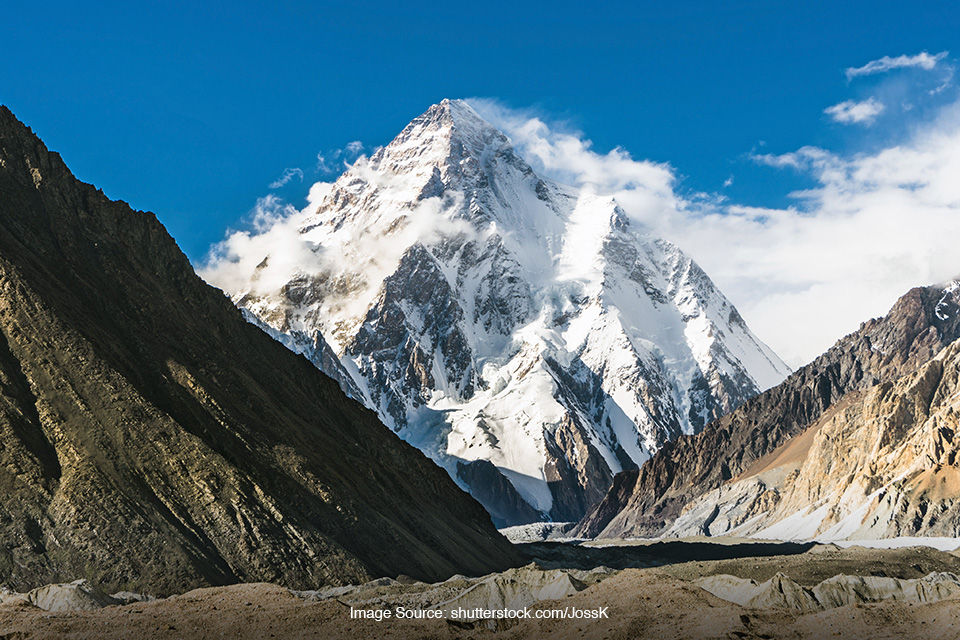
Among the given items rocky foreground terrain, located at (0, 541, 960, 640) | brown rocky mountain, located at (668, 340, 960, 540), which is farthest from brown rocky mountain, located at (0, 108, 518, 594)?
brown rocky mountain, located at (668, 340, 960, 540)

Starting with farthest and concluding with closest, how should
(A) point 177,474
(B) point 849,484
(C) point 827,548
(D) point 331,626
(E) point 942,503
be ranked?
(B) point 849,484, (E) point 942,503, (C) point 827,548, (A) point 177,474, (D) point 331,626

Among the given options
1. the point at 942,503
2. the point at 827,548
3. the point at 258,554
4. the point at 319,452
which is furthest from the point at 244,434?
the point at 942,503

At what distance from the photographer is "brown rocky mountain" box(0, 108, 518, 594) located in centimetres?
6894

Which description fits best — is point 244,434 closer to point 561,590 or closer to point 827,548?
point 561,590

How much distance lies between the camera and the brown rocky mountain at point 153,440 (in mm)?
68938

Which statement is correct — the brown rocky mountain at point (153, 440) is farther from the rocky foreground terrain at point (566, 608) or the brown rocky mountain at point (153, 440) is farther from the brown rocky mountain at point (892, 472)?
the brown rocky mountain at point (892, 472)

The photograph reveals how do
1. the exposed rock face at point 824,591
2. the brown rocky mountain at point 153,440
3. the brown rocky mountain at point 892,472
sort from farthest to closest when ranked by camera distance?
the brown rocky mountain at point 892,472 < the brown rocky mountain at point 153,440 < the exposed rock face at point 824,591

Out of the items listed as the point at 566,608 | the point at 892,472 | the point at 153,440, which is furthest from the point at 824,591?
the point at 892,472

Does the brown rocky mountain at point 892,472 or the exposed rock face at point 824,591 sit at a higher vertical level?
the brown rocky mountain at point 892,472

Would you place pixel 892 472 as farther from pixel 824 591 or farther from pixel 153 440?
pixel 153 440

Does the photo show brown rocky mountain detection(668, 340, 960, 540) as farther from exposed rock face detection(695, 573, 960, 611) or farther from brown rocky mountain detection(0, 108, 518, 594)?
exposed rock face detection(695, 573, 960, 611)

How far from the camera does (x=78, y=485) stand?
70938 millimetres

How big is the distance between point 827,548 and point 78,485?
3543 inches

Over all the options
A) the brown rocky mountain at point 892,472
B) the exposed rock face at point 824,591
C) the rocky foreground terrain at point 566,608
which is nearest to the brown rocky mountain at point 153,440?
the rocky foreground terrain at point 566,608
